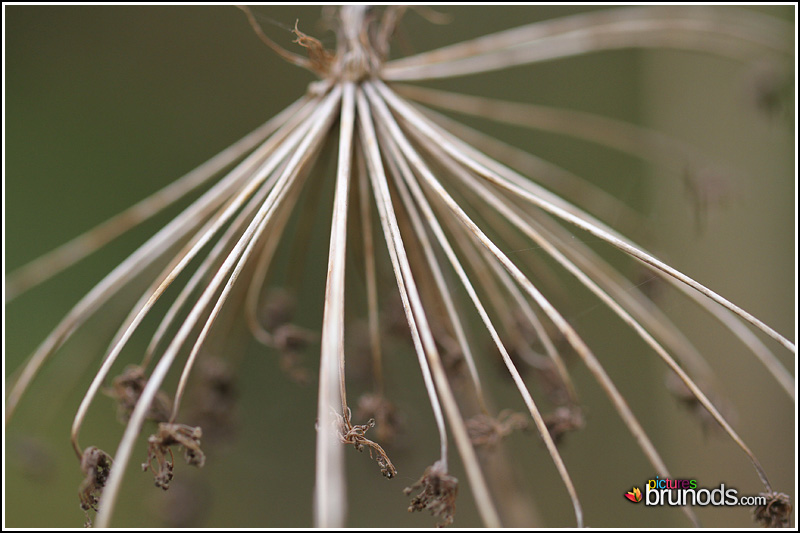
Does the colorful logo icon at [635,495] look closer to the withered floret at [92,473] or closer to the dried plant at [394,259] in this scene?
the dried plant at [394,259]

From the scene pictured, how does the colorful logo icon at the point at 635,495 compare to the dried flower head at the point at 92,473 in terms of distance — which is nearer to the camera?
the dried flower head at the point at 92,473

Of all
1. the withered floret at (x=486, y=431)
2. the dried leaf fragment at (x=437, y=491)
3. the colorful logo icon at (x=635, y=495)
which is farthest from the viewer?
the colorful logo icon at (x=635, y=495)

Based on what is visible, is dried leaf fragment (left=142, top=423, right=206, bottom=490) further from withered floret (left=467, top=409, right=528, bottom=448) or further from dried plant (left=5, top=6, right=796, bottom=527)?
withered floret (left=467, top=409, right=528, bottom=448)

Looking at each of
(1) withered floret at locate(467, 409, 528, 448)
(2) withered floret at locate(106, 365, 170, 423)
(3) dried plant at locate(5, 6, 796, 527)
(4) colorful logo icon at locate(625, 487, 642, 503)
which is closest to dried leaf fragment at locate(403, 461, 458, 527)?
(3) dried plant at locate(5, 6, 796, 527)

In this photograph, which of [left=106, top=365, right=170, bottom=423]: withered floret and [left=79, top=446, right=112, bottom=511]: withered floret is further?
[left=106, top=365, right=170, bottom=423]: withered floret

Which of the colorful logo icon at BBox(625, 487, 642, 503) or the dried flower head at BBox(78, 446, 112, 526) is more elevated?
the dried flower head at BBox(78, 446, 112, 526)

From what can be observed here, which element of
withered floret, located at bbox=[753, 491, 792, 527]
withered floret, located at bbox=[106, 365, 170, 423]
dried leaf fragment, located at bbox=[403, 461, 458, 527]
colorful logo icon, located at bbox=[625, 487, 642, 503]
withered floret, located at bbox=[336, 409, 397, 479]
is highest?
withered floret, located at bbox=[106, 365, 170, 423]

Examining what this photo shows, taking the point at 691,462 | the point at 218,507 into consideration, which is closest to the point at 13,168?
the point at 218,507

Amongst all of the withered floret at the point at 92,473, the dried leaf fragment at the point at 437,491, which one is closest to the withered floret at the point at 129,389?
the withered floret at the point at 92,473
